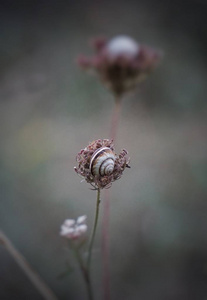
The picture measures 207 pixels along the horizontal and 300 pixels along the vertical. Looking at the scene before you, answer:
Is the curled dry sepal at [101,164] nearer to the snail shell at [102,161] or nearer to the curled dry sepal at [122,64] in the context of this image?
the snail shell at [102,161]

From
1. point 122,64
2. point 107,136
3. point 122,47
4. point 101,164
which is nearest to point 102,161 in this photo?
point 101,164

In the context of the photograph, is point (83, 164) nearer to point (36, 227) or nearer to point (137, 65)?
point (137, 65)

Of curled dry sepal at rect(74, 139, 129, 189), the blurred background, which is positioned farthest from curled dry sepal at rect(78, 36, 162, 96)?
the blurred background

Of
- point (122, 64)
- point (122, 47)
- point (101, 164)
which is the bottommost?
point (101, 164)

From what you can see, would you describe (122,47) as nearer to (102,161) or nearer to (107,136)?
(102,161)

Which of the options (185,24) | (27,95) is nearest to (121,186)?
(27,95)

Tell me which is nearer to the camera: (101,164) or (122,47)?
(101,164)
